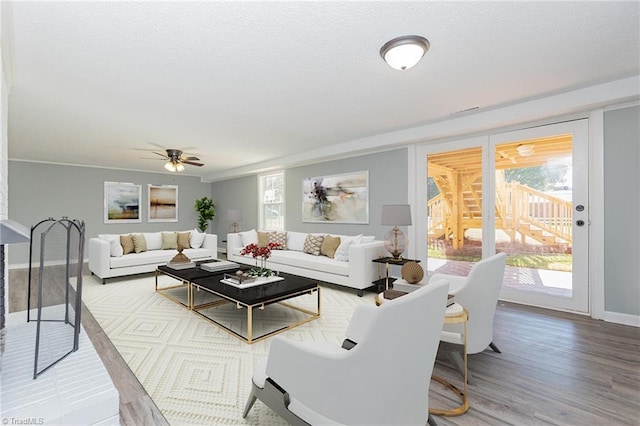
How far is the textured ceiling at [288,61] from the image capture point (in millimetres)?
1862

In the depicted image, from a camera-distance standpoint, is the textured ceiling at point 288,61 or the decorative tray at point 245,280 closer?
the textured ceiling at point 288,61

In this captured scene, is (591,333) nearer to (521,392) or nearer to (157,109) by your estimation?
(521,392)

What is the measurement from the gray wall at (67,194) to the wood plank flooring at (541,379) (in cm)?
566

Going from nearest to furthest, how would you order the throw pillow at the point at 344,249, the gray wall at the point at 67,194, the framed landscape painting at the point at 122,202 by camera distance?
the throw pillow at the point at 344,249 < the gray wall at the point at 67,194 < the framed landscape painting at the point at 122,202

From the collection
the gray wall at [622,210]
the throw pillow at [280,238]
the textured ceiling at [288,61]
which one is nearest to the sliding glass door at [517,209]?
the gray wall at [622,210]

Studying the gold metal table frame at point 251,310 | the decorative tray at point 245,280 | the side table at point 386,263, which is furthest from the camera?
the side table at point 386,263

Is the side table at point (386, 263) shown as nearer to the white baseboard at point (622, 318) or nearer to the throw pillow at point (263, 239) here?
the white baseboard at point (622, 318)

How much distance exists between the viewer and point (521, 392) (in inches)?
76.5

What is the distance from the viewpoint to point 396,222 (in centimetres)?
408

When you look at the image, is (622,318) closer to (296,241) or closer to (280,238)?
(296,241)

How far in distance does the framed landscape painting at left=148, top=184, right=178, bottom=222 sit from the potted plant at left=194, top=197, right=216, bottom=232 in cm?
64

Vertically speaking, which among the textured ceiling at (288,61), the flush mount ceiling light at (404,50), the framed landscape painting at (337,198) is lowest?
the framed landscape painting at (337,198)

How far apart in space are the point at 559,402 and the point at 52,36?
4169mm

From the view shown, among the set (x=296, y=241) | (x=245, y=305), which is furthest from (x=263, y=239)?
(x=245, y=305)
